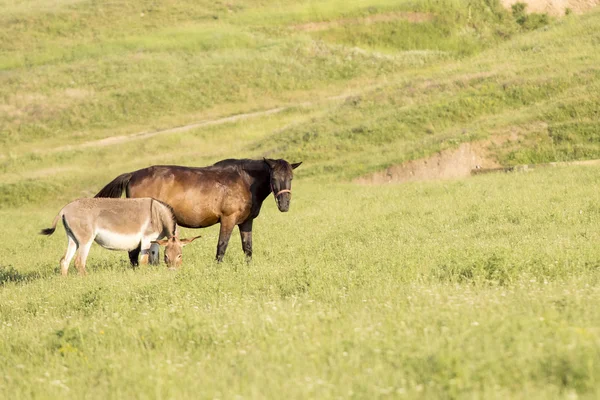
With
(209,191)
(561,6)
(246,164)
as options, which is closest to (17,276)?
(209,191)

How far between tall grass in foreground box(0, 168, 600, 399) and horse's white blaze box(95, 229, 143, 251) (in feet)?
2.43

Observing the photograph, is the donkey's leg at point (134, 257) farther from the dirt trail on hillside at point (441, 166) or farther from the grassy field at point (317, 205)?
the dirt trail on hillside at point (441, 166)

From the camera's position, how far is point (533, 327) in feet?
24.0

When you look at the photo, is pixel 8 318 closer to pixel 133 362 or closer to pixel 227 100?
pixel 133 362

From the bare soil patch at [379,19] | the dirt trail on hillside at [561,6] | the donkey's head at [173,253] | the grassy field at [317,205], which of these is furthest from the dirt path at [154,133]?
the donkey's head at [173,253]

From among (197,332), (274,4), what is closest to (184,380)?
(197,332)

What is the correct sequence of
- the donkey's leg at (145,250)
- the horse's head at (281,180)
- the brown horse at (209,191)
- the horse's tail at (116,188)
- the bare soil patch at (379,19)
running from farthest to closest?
the bare soil patch at (379,19) < the horse's tail at (116,188) < the brown horse at (209,191) < the horse's head at (281,180) < the donkey's leg at (145,250)

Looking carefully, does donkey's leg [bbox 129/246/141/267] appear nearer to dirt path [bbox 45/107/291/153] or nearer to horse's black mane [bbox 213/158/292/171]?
horse's black mane [bbox 213/158/292/171]

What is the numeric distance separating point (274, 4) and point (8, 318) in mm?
67306

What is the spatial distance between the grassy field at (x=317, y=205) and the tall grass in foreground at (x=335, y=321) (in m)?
0.04

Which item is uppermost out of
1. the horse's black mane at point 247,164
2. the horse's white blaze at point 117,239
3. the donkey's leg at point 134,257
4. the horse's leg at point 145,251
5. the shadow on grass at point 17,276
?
the horse's black mane at point 247,164

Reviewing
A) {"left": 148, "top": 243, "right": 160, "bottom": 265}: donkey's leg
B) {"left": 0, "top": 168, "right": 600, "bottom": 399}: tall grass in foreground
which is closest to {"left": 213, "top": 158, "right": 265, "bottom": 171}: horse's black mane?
{"left": 0, "top": 168, "right": 600, "bottom": 399}: tall grass in foreground

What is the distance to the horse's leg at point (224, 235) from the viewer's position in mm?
16469

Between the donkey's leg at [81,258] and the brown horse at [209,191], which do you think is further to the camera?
the brown horse at [209,191]
